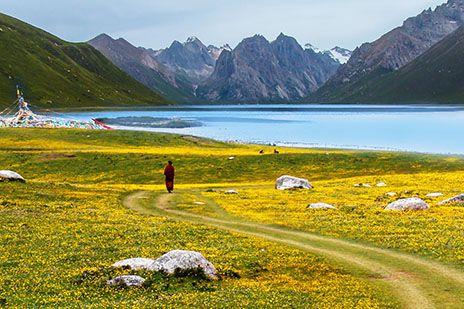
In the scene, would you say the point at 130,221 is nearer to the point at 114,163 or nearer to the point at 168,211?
the point at 168,211

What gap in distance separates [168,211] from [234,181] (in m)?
39.2

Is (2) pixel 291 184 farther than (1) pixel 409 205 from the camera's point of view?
Yes

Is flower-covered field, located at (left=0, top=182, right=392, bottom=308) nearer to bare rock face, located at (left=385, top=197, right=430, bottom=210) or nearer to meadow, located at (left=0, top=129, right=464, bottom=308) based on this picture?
meadow, located at (left=0, top=129, right=464, bottom=308)

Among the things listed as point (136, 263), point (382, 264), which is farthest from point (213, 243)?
point (382, 264)

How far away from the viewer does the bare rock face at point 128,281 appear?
18.9m

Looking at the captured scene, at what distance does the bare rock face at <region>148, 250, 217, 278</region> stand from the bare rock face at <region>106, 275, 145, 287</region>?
1.17m

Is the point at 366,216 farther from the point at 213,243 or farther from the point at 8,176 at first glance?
the point at 8,176

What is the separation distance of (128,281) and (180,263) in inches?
92.9

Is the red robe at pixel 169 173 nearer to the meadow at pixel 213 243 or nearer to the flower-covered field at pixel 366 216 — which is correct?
the meadow at pixel 213 243

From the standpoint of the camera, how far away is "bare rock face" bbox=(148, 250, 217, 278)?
19938 mm

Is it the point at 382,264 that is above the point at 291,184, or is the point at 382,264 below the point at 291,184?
above

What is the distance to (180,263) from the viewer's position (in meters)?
20.0

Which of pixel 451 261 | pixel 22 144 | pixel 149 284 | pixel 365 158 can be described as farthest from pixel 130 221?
pixel 22 144

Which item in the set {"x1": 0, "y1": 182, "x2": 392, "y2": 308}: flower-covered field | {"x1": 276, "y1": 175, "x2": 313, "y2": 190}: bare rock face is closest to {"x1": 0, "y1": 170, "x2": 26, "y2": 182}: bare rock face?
{"x1": 0, "y1": 182, "x2": 392, "y2": 308}: flower-covered field
